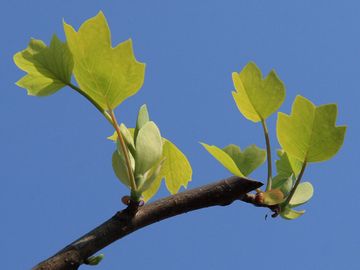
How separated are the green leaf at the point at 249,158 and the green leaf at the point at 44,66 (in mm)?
288

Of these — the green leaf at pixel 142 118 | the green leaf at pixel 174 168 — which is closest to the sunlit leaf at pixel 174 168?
the green leaf at pixel 174 168

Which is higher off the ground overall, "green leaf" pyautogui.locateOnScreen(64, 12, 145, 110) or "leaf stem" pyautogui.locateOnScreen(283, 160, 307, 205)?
"green leaf" pyautogui.locateOnScreen(64, 12, 145, 110)

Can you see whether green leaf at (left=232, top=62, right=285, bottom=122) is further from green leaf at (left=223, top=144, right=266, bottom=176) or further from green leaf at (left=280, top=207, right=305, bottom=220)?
green leaf at (left=280, top=207, right=305, bottom=220)

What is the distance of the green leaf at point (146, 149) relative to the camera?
2.39ft

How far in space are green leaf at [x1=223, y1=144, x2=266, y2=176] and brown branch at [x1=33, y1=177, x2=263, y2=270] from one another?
1.9 inches

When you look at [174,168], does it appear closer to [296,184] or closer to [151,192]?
[151,192]

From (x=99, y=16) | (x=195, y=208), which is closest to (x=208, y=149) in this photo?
(x=195, y=208)

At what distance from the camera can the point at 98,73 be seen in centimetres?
72

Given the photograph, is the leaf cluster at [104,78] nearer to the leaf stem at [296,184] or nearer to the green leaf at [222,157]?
the green leaf at [222,157]

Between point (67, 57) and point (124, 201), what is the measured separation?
0.74ft

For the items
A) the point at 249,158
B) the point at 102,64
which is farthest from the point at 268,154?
the point at 102,64

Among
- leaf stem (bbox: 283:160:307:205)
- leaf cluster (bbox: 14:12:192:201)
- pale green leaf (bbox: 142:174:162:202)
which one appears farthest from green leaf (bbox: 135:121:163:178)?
leaf stem (bbox: 283:160:307:205)

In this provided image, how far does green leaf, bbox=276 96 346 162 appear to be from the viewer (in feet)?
2.31

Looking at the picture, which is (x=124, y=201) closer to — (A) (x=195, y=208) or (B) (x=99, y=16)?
(A) (x=195, y=208)
